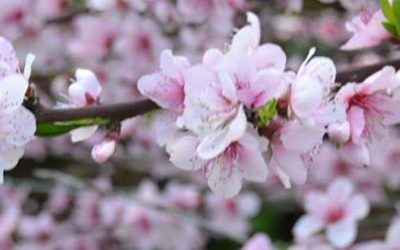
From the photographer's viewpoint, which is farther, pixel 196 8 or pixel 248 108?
pixel 196 8

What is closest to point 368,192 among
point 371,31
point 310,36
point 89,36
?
point 310,36

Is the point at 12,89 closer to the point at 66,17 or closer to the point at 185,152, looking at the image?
the point at 185,152

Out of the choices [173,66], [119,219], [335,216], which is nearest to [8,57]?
[173,66]

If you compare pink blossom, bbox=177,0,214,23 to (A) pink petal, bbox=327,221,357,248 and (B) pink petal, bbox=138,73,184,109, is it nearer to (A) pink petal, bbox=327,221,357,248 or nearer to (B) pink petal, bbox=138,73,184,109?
(A) pink petal, bbox=327,221,357,248

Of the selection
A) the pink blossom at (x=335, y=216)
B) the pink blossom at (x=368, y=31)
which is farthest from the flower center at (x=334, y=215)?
the pink blossom at (x=368, y=31)

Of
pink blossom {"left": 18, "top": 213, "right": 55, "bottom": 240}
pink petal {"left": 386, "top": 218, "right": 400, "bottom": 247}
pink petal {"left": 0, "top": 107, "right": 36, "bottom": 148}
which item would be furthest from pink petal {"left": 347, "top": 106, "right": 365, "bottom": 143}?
pink blossom {"left": 18, "top": 213, "right": 55, "bottom": 240}

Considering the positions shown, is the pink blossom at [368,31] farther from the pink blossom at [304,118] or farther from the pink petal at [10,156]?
the pink petal at [10,156]
